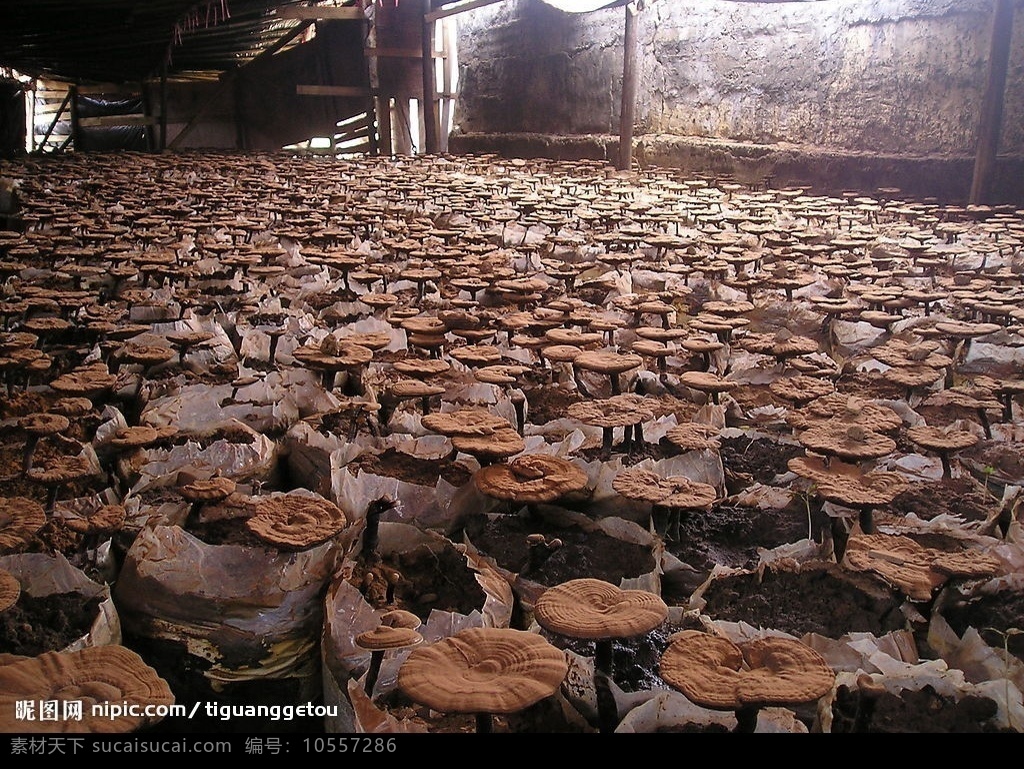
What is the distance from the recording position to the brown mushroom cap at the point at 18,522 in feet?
6.86

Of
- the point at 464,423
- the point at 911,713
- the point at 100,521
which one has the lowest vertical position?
the point at 911,713

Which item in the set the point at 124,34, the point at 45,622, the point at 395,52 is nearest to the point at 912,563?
the point at 45,622

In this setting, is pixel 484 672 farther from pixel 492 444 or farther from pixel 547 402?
pixel 547 402

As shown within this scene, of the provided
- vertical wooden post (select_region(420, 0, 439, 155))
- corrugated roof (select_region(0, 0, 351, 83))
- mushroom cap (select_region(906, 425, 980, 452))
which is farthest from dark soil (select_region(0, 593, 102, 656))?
vertical wooden post (select_region(420, 0, 439, 155))

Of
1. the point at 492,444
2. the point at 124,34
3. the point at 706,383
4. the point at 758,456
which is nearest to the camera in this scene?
the point at 492,444

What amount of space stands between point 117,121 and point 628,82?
47.8ft

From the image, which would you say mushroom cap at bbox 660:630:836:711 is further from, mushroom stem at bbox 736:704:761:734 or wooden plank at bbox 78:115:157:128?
wooden plank at bbox 78:115:157:128

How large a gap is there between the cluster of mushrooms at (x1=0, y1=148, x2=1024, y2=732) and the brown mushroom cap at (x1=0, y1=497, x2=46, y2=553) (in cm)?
1

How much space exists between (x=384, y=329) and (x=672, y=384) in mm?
1506

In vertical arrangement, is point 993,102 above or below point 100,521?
above

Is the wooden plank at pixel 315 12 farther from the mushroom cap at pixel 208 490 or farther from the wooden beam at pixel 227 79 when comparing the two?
the mushroom cap at pixel 208 490

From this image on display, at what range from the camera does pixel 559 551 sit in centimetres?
244

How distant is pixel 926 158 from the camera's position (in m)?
9.80

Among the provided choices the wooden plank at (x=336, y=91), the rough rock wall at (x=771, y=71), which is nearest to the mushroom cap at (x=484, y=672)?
the rough rock wall at (x=771, y=71)
